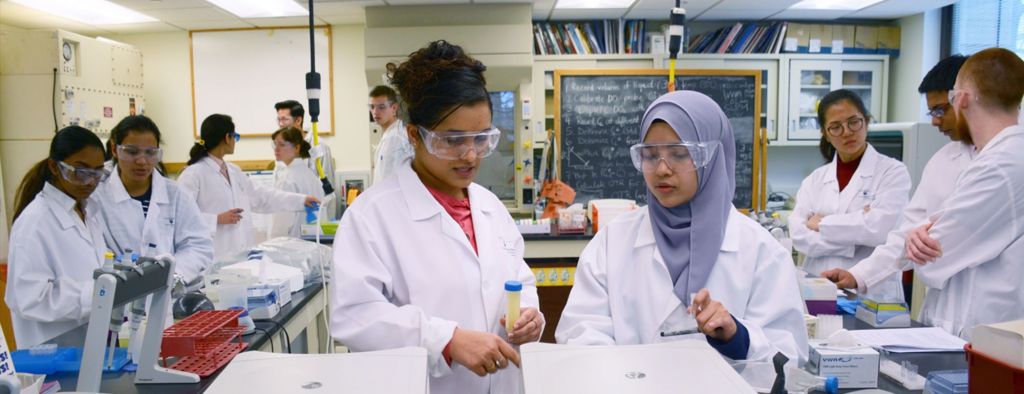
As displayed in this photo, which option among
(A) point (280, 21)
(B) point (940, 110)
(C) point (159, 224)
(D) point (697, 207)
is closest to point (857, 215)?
(B) point (940, 110)

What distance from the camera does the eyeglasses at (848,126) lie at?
254cm

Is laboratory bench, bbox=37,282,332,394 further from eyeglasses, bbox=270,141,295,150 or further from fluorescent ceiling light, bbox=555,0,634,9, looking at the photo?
fluorescent ceiling light, bbox=555,0,634,9

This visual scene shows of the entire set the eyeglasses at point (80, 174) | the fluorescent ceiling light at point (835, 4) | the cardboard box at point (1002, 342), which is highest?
the fluorescent ceiling light at point (835, 4)

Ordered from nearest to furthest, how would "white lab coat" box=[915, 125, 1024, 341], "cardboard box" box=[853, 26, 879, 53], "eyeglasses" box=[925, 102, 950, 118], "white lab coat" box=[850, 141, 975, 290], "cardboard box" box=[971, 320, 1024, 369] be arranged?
"cardboard box" box=[971, 320, 1024, 369], "white lab coat" box=[915, 125, 1024, 341], "white lab coat" box=[850, 141, 975, 290], "eyeglasses" box=[925, 102, 950, 118], "cardboard box" box=[853, 26, 879, 53]

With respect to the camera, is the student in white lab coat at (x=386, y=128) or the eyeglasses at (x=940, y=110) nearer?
the eyeglasses at (x=940, y=110)

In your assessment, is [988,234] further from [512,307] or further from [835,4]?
[835,4]

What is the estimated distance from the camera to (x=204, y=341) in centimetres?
157

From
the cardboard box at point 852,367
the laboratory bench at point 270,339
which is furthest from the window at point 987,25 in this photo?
the laboratory bench at point 270,339

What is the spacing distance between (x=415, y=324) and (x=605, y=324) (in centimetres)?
40

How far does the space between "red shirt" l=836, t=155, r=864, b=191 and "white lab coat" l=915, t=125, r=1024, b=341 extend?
84 cm

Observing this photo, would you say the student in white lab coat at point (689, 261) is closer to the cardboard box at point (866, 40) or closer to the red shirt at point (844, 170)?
the red shirt at point (844, 170)

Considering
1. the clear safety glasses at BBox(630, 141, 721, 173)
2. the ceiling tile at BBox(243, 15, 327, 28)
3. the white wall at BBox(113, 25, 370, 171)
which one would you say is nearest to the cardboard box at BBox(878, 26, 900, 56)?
the white wall at BBox(113, 25, 370, 171)

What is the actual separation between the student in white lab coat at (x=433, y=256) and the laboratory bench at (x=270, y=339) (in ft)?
1.41

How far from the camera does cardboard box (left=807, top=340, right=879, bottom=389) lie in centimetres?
132
